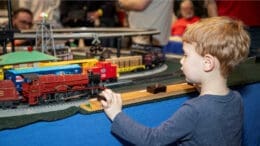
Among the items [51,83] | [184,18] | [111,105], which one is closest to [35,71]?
[51,83]

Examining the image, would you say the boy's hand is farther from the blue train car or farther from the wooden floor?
the blue train car

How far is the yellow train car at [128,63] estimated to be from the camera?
1865 millimetres

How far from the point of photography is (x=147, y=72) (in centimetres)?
199

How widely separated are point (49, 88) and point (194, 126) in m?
0.55

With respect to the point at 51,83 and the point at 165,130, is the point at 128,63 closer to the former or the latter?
the point at 51,83

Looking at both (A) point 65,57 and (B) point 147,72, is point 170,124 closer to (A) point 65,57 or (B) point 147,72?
(B) point 147,72

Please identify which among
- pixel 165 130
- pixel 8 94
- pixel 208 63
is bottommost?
pixel 165 130

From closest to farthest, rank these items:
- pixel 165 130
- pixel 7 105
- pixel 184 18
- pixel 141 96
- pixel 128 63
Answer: pixel 165 130
pixel 7 105
pixel 141 96
pixel 128 63
pixel 184 18

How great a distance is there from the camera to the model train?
128 cm

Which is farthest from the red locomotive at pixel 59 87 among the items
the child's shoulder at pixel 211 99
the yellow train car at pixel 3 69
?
the child's shoulder at pixel 211 99

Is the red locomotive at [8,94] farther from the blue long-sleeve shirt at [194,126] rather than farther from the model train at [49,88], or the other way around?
the blue long-sleeve shirt at [194,126]

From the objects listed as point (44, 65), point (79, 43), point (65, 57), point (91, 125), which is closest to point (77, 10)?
point (79, 43)

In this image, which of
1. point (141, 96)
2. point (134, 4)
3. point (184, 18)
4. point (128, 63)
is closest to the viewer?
point (141, 96)

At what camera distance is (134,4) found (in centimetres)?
242
